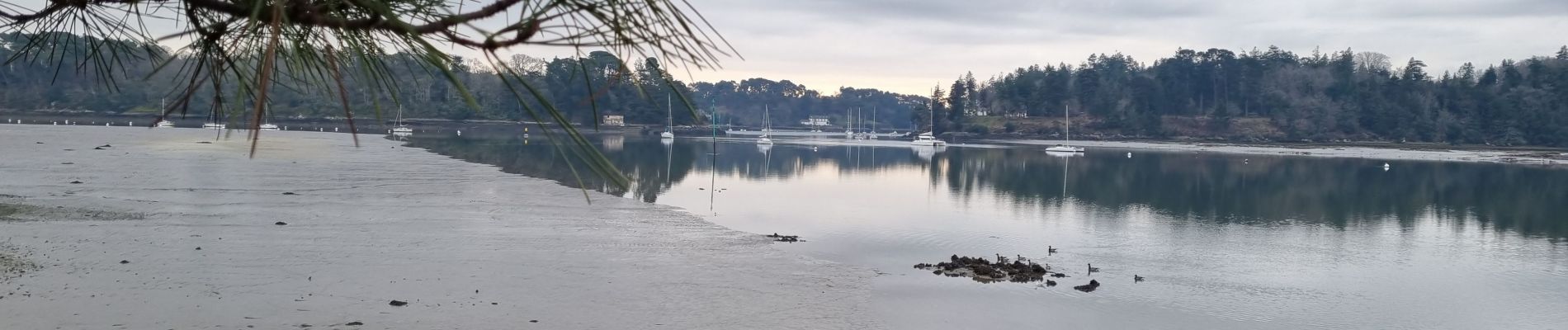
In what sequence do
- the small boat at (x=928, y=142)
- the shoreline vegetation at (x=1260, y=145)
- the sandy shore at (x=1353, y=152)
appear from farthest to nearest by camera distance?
the small boat at (x=928, y=142) → the shoreline vegetation at (x=1260, y=145) → the sandy shore at (x=1353, y=152)

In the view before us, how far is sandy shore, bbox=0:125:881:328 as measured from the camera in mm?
8211

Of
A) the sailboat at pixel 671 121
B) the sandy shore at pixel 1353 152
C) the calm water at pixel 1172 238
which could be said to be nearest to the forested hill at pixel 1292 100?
the sandy shore at pixel 1353 152

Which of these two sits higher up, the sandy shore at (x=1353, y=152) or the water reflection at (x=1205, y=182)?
the sandy shore at (x=1353, y=152)

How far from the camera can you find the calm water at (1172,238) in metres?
10.9

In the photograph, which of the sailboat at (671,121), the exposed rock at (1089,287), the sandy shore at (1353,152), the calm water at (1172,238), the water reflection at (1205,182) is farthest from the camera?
the sailboat at (671,121)

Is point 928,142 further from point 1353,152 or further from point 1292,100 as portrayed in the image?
point 1292,100

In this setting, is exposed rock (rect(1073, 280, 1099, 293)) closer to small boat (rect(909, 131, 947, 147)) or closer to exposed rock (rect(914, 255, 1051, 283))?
exposed rock (rect(914, 255, 1051, 283))

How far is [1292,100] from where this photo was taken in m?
111

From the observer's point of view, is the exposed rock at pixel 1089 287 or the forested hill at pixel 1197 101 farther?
the forested hill at pixel 1197 101

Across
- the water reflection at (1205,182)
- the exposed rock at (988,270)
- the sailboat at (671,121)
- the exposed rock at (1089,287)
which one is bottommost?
the water reflection at (1205,182)

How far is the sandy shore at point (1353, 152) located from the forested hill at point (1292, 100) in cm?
1255

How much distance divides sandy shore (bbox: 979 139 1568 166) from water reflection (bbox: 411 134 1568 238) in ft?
42.8

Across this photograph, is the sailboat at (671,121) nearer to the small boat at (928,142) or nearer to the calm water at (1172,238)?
the small boat at (928,142)

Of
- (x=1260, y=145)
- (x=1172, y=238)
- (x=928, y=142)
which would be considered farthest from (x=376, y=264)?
(x=1260, y=145)
